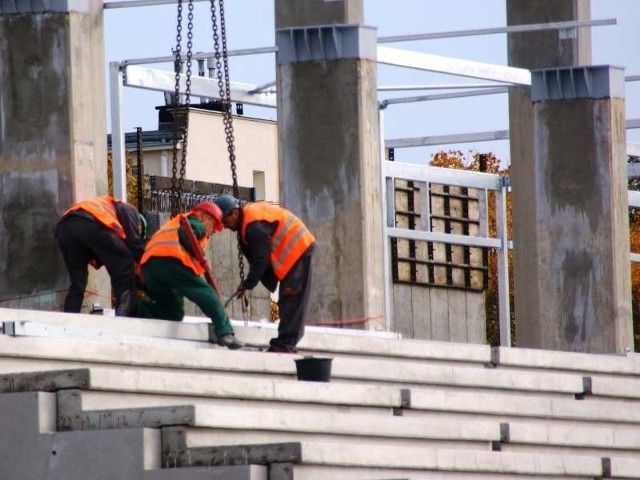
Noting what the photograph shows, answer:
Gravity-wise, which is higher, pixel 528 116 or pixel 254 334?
pixel 528 116

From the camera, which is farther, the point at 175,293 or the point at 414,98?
the point at 414,98

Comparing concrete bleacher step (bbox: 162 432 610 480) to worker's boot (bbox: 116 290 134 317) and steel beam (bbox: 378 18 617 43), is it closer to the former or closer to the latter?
worker's boot (bbox: 116 290 134 317)

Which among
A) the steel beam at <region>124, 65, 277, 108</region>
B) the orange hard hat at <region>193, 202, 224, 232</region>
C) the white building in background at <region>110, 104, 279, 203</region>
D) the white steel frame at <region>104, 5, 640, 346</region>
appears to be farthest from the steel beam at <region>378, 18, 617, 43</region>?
the white building in background at <region>110, 104, 279, 203</region>

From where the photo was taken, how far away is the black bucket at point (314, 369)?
14.3m

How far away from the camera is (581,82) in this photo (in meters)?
23.2

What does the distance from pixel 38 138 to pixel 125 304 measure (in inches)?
78.6

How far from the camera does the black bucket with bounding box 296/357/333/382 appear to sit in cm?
1428

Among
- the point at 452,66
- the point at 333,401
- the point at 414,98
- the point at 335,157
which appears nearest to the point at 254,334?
the point at 333,401

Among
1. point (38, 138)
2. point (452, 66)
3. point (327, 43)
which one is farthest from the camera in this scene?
point (452, 66)

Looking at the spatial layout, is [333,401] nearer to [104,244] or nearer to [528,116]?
[104,244]

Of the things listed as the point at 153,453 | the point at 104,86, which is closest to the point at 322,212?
the point at 104,86

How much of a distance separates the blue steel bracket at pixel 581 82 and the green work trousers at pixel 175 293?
7.96 metres

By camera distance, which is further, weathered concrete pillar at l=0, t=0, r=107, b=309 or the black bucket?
weathered concrete pillar at l=0, t=0, r=107, b=309

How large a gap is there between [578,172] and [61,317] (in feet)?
32.4
